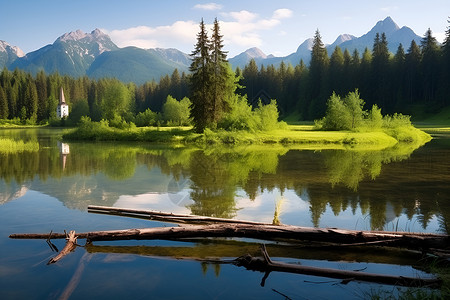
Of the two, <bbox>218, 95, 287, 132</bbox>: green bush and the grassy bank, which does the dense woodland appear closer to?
the grassy bank

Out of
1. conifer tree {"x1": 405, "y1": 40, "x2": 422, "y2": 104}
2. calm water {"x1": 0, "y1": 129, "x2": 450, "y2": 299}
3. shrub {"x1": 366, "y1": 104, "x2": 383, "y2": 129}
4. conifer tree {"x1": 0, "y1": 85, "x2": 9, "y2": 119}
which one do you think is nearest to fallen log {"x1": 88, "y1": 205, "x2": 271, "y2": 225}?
calm water {"x1": 0, "y1": 129, "x2": 450, "y2": 299}

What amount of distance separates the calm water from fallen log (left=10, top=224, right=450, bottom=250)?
273 millimetres

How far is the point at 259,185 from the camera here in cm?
1728

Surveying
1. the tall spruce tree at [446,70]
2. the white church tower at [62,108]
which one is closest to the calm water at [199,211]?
the tall spruce tree at [446,70]

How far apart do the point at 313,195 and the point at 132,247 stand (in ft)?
26.8

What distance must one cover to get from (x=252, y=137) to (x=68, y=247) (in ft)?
118

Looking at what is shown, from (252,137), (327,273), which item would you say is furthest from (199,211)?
(252,137)

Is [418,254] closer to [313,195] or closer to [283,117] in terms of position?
[313,195]

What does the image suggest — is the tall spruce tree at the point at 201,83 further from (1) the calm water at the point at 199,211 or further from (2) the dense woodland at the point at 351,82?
(2) the dense woodland at the point at 351,82

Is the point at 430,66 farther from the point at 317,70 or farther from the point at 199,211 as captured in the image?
Answer: the point at 199,211

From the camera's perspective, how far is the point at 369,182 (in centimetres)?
1789

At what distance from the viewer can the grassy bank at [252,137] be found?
1665 inches

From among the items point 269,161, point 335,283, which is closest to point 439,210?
point 335,283

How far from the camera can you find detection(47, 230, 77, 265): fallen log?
7.96 metres
